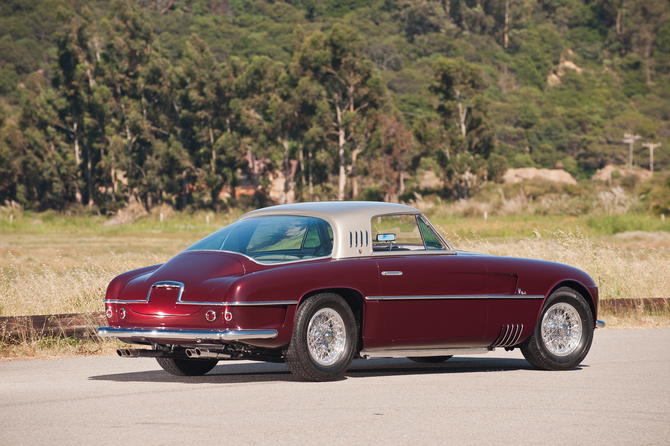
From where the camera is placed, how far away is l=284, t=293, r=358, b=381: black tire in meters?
7.93

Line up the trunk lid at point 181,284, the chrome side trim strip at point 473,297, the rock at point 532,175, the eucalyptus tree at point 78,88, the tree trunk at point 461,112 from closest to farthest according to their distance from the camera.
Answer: the trunk lid at point 181,284 → the chrome side trim strip at point 473,297 → the tree trunk at point 461,112 → the eucalyptus tree at point 78,88 → the rock at point 532,175

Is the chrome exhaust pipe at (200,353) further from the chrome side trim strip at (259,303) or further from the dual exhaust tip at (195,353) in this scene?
the chrome side trim strip at (259,303)

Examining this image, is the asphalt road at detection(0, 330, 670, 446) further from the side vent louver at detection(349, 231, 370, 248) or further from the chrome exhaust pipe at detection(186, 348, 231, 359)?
the side vent louver at detection(349, 231, 370, 248)

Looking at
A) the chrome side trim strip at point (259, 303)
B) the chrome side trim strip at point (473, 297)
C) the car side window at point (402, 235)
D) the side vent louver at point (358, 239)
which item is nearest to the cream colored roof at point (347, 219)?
the side vent louver at point (358, 239)

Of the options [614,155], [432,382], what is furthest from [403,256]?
[614,155]

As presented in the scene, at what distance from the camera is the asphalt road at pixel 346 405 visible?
20.2 ft

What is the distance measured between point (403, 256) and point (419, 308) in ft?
1.62

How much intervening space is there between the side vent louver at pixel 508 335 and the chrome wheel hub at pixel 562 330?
423mm

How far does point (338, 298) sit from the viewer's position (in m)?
8.14

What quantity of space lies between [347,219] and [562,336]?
273cm

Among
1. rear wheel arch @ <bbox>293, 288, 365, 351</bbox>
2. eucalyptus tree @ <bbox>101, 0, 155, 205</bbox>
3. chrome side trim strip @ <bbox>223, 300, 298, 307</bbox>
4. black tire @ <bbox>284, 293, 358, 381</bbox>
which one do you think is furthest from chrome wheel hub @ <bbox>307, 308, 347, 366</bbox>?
eucalyptus tree @ <bbox>101, 0, 155, 205</bbox>

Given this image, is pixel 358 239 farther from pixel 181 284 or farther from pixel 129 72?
pixel 129 72

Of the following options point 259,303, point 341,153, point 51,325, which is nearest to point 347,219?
point 259,303

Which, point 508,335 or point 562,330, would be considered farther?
point 562,330
